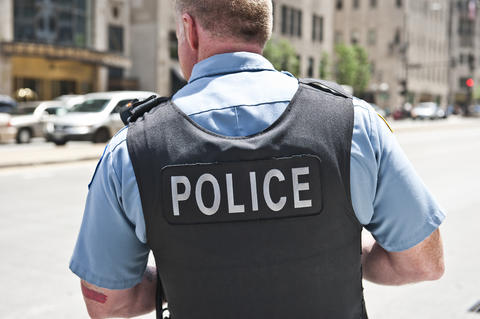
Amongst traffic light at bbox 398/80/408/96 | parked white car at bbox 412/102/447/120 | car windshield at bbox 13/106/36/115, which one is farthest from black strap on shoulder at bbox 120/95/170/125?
parked white car at bbox 412/102/447/120

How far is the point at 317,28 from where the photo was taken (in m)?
54.4

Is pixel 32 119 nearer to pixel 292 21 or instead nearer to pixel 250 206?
pixel 250 206

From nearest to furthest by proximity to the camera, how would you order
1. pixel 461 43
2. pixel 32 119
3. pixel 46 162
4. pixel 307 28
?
1. pixel 46 162
2. pixel 32 119
3. pixel 307 28
4. pixel 461 43

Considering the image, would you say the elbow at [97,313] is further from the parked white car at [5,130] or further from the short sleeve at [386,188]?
the parked white car at [5,130]

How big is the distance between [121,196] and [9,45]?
111 ft

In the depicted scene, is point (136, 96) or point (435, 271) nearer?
point (435, 271)

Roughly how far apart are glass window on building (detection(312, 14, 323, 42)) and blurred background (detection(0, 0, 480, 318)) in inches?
4.0

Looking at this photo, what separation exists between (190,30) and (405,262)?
2.77 feet

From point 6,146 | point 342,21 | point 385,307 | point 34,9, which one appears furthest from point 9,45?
point 342,21

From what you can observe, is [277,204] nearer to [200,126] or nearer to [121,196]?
[200,126]

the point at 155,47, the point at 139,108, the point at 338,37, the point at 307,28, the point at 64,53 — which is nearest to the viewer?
the point at 139,108

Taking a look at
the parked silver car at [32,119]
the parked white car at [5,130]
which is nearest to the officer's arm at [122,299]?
the parked white car at [5,130]

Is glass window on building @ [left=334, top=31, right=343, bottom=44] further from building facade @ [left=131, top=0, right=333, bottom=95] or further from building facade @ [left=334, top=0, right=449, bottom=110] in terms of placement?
building facade @ [left=131, top=0, right=333, bottom=95]


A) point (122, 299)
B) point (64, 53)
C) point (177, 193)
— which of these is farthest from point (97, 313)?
point (64, 53)
